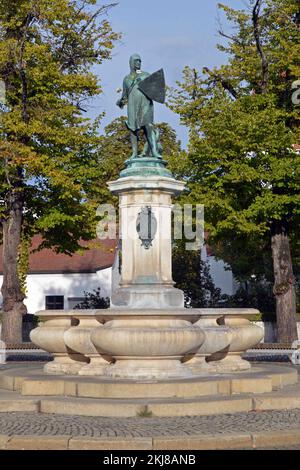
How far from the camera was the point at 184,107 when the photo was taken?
30.3 meters

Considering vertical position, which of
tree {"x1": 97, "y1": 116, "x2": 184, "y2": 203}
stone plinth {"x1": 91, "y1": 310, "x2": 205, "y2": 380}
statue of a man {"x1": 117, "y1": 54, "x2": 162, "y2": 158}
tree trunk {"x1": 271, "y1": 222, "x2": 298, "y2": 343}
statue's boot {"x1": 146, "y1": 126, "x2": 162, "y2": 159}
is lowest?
stone plinth {"x1": 91, "y1": 310, "x2": 205, "y2": 380}

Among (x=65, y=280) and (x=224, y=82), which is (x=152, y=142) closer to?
(x=224, y=82)

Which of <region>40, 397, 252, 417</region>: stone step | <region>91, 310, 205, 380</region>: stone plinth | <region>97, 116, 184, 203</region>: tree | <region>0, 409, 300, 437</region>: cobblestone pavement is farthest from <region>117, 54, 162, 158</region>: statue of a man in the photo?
<region>0, 409, 300, 437</region>: cobblestone pavement

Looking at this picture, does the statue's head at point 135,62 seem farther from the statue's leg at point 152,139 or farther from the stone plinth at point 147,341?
the stone plinth at point 147,341

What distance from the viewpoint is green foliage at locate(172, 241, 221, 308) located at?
39656mm

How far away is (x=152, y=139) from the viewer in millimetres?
16297

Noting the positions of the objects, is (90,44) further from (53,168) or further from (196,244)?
(196,244)

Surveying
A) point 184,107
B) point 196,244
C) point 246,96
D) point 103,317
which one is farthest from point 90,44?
point 103,317

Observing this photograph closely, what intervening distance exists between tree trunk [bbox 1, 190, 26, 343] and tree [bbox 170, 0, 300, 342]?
249 inches

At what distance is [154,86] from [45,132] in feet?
38.3

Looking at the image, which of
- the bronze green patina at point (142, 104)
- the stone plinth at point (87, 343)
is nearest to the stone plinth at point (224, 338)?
the stone plinth at point (87, 343)

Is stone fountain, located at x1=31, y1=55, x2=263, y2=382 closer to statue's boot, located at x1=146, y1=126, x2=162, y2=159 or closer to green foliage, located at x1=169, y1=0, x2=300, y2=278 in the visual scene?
statue's boot, located at x1=146, y1=126, x2=162, y2=159

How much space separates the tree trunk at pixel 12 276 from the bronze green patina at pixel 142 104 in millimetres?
12038

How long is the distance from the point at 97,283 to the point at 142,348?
36.6m
